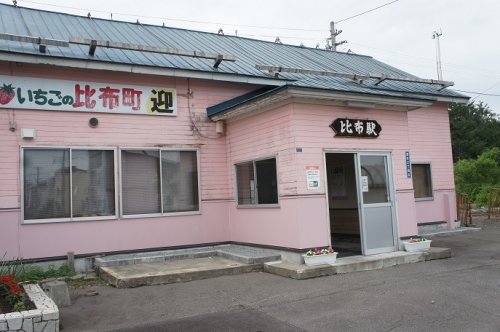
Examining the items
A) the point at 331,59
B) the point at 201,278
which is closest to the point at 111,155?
the point at 201,278

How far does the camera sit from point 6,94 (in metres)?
9.17

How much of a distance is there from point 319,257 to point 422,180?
7.28 metres

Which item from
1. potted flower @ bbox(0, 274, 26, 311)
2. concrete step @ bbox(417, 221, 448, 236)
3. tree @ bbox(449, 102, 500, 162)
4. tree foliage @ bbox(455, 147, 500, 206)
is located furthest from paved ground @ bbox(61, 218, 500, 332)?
tree @ bbox(449, 102, 500, 162)

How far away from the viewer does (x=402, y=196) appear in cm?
1042

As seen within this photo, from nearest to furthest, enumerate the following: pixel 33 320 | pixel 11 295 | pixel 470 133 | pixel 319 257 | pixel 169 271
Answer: pixel 33 320, pixel 11 295, pixel 169 271, pixel 319 257, pixel 470 133

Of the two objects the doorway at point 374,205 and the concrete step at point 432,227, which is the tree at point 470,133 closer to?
the concrete step at point 432,227

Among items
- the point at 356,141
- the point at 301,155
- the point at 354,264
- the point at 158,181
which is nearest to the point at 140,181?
the point at 158,181

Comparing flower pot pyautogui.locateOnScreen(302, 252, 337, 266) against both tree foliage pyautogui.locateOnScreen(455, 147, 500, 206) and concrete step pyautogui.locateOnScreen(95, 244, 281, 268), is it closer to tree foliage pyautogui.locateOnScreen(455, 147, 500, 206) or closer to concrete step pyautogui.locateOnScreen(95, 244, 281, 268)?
concrete step pyautogui.locateOnScreen(95, 244, 281, 268)

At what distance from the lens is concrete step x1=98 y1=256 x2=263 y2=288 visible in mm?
8133

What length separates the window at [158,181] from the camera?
33.7ft

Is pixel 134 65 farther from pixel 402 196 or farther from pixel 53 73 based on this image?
pixel 402 196

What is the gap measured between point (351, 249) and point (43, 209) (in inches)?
266

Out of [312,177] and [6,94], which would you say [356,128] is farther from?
[6,94]

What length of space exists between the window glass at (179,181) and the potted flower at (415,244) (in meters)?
4.71
